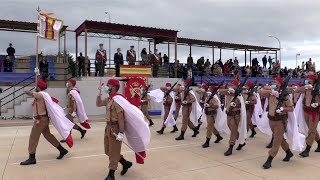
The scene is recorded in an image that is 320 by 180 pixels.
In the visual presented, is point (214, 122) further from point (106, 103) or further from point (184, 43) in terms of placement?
point (184, 43)

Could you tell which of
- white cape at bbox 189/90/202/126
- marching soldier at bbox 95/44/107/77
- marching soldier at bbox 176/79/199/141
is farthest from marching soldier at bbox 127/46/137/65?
white cape at bbox 189/90/202/126

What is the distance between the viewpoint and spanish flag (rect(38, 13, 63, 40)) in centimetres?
1377

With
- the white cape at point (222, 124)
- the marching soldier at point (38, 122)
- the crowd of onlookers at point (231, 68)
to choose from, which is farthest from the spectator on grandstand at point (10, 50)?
the white cape at point (222, 124)

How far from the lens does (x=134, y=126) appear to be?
257 inches

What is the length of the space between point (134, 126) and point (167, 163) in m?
1.61

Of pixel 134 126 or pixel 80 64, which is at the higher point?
pixel 80 64

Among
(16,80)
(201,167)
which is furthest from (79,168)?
(16,80)

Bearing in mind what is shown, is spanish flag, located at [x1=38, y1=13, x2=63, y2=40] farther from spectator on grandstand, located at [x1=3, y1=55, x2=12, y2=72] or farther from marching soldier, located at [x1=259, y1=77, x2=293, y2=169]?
marching soldier, located at [x1=259, y1=77, x2=293, y2=169]

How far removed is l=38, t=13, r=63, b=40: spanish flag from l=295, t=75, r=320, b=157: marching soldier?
9607 millimetres

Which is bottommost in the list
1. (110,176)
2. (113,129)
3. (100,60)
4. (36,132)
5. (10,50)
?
(110,176)

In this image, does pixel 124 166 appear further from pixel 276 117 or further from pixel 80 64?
pixel 80 64

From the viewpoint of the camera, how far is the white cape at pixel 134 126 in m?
6.34

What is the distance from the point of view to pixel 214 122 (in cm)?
979

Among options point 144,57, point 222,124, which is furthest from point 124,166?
point 144,57
